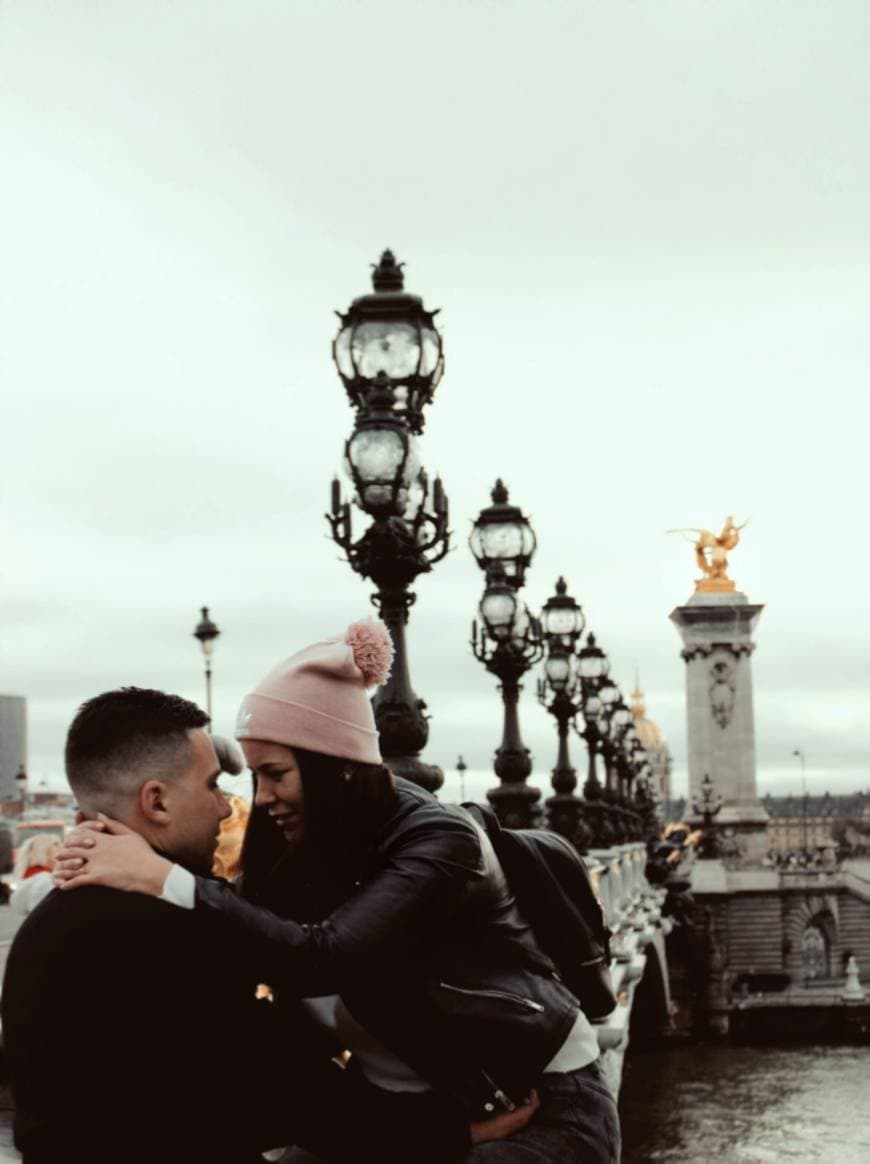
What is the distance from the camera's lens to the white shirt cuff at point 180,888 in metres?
4.00

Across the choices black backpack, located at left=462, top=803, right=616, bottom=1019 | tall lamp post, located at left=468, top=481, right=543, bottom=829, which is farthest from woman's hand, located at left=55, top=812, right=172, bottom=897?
tall lamp post, located at left=468, top=481, right=543, bottom=829

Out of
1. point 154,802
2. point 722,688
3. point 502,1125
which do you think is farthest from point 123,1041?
point 722,688

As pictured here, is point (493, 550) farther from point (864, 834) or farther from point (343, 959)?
point (864, 834)

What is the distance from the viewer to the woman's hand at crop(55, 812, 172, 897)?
390cm

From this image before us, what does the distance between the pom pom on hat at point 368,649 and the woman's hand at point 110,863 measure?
0.91 metres

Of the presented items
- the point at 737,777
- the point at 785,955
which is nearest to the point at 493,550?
the point at 785,955

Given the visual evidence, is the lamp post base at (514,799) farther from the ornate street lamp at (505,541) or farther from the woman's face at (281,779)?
the woman's face at (281,779)

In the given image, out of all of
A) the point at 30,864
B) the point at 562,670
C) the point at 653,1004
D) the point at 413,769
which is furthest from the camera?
the point at 653,1004

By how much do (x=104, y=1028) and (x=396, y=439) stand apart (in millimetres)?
7768

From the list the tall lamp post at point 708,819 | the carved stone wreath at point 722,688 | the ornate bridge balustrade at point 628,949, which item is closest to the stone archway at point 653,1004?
the ornate bridge balustrade at point 628,949

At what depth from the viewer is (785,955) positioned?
278 ft

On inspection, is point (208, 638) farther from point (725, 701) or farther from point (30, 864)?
point (725, 701)

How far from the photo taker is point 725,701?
96.1m

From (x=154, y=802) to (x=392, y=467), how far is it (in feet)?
23.5
